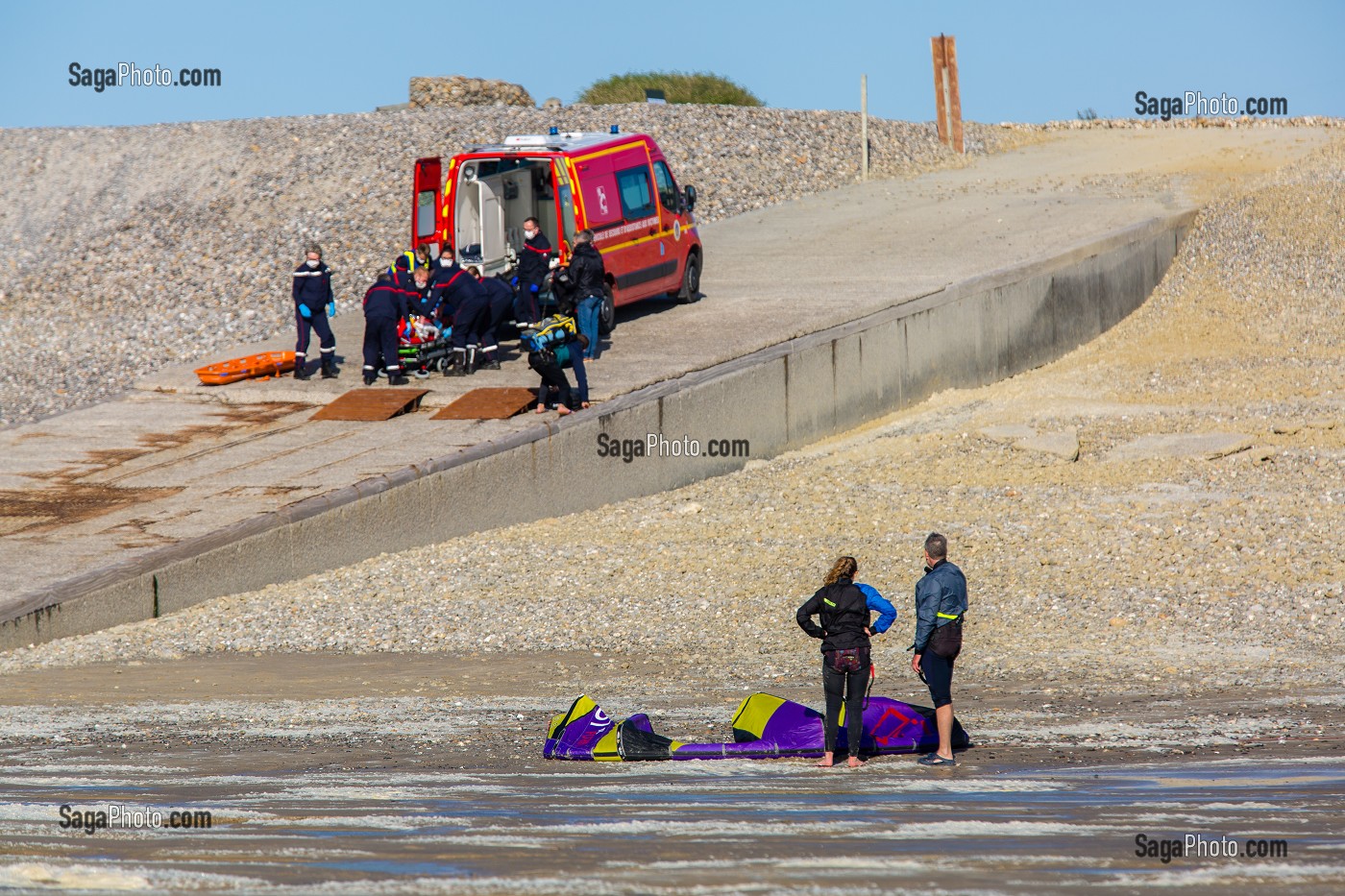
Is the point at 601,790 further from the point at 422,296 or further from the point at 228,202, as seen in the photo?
the point at 228,202

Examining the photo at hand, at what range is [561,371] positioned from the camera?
1828cm

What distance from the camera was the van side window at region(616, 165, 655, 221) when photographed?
21.6 metres

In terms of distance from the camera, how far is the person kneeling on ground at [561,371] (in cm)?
1805

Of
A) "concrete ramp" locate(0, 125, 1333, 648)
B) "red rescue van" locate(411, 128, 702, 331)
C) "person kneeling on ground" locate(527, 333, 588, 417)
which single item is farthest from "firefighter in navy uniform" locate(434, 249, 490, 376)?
"person kneeling on ground" locate(527, 333, 588, 417)

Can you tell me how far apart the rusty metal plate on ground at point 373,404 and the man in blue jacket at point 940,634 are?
10.5 metres

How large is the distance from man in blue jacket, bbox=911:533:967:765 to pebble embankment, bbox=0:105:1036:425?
55.6 feet

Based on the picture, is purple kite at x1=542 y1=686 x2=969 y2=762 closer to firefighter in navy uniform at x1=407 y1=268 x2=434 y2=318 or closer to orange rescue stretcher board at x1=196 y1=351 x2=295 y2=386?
firefighter in navy uniform at x1=407 y1=268 x2=434 y2=318

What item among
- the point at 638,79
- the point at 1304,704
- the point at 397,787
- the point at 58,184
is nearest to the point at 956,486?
the point at 1304,704

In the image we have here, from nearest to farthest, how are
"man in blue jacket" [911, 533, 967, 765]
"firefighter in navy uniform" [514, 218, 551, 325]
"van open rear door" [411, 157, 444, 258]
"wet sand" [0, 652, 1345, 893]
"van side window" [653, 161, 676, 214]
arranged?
1. "wet sand" [0, 652, 1345, 893]
2. "man in blue jacket" [911, 533, 967, 765]
3. "firefighter in navy uniform" [514, 218, 551, 325]
4. "van open rear door" [411, 157, 444, 258]
5. "van side window" [653, 161, 676, 214]

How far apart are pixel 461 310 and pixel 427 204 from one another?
84.3 inches

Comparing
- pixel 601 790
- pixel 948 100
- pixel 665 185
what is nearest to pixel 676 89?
pixel 948 100

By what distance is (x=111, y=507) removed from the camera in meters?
16.0

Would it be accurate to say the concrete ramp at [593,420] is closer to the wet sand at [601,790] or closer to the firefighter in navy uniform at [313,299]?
the firefighter in navy uniform at [313,299]

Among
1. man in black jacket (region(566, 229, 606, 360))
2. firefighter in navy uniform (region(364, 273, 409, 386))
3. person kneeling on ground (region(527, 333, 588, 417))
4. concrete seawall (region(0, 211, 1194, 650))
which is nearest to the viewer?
concrete seawall (region(0, 211, 1194, 650))
